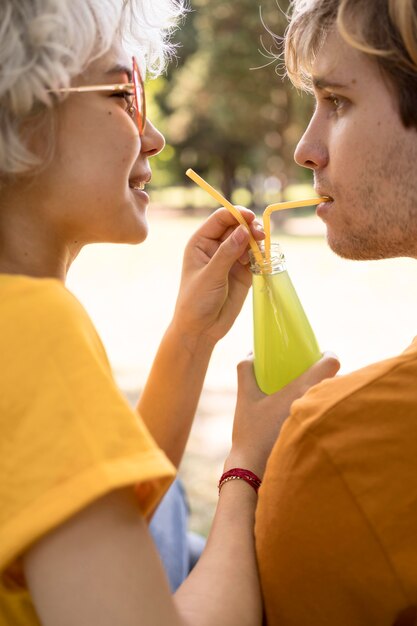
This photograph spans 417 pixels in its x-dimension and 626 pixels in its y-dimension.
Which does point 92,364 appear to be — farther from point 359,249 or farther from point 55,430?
point 359,249

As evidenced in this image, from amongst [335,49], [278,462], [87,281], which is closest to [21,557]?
[278,462]

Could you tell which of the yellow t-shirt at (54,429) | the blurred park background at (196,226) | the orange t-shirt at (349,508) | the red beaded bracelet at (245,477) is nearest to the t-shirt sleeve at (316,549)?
the orange t-shirt at (349,508)

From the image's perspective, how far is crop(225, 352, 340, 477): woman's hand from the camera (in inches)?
68.5

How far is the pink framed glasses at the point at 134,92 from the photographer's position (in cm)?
160

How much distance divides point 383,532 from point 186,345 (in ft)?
2.95

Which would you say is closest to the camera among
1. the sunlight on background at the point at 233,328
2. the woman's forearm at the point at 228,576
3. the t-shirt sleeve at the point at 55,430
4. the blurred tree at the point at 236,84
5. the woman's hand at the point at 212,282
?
the t-shirt sleeve at the point at 55,430

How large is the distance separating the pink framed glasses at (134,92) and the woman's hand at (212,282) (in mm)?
440

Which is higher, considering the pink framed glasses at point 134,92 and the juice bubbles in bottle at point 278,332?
the pink framed glasses at point 134,92

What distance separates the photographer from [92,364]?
3.91ft

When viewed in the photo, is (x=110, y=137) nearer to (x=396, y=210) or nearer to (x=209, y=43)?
(x=396, y=210)

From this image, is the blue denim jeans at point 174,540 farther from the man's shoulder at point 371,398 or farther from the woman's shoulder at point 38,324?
the woman's shoulder at point 38,324

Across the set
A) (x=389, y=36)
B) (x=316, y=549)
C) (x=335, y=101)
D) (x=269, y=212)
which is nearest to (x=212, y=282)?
(x=269, y=212)

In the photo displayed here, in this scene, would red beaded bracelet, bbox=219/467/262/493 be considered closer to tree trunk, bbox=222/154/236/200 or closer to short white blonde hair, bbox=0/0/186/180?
short white blonde hair, bbox=0/0/186/180

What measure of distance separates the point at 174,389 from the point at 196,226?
21.8 metres
